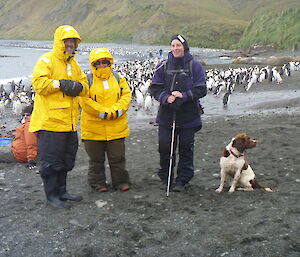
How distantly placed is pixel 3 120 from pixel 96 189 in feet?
37.4

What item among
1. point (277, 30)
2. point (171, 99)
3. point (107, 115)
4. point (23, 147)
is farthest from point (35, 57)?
point (171, 99)

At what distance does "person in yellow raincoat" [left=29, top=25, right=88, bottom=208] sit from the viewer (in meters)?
4.73

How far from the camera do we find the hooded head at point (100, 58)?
520cm

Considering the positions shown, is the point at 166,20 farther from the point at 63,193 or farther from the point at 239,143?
the point at 63,193

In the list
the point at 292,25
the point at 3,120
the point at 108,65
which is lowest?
the point at 3,120

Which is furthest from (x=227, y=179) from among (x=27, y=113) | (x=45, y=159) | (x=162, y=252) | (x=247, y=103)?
(x=247, y=103)

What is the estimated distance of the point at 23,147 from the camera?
24.9 feet

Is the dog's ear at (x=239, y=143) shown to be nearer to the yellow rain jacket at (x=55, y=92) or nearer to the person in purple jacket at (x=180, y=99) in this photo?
the person in purple jacket at (x=180, y=99)

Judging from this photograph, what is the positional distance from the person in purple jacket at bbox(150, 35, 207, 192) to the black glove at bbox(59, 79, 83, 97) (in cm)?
119

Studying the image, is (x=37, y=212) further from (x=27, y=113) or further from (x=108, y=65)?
(x=27, y=113)

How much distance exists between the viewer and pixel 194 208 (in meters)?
4.99

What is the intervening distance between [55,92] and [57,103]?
142 millimetres

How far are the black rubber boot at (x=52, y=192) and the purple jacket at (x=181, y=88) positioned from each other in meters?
1.73

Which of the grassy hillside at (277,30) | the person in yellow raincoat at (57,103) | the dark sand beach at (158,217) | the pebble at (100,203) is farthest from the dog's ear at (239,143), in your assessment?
the grassy hillside at (277,30)
